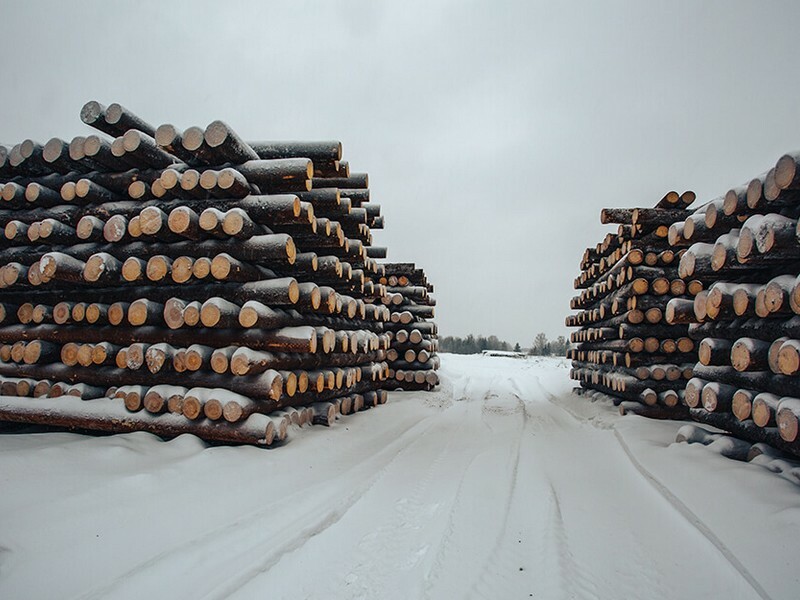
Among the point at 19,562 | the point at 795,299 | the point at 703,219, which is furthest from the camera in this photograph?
the point at 703,219

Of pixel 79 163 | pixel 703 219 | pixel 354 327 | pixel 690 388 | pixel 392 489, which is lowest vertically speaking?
pixel 392 489

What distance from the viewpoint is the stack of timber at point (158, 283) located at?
550 centimetres

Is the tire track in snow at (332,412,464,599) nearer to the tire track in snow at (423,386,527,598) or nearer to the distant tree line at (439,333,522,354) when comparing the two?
the tire track in snow at (423,386,527,598)

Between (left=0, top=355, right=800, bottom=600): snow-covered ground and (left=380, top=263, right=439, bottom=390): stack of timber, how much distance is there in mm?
7480

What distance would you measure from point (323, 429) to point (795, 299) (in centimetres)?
565

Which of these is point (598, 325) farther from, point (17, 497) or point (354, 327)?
point (17, 497)

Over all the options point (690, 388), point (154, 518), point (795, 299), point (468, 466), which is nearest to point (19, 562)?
point (154, 518)

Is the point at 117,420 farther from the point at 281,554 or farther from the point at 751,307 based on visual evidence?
the point at 751,307

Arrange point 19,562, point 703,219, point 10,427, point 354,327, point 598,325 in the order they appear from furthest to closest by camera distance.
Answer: point 598,325
point 354,327
point 10,427
point 703,219
point 19,562

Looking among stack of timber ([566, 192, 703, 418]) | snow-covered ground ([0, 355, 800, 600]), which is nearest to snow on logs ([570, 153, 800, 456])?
snow-covered ground ([0, 355, 800, 600])

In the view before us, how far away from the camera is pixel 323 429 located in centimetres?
672

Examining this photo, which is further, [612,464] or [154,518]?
[612,464]

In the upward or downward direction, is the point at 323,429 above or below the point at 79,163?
below

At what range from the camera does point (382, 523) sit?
3557 mm
